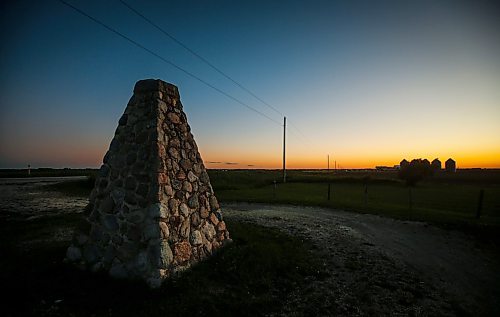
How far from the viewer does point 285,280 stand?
283 inches

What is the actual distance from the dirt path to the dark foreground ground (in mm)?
39

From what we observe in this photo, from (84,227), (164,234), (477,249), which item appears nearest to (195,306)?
(164,234)

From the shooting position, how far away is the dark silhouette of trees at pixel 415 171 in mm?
51391

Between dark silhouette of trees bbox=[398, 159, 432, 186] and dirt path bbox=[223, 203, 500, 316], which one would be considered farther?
dark silhouette of trees bbox=[398, 159, 432, 186]

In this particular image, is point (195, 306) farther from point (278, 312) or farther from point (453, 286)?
point (453, 286)

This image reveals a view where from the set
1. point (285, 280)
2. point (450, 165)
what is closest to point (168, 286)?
point (285, 280)

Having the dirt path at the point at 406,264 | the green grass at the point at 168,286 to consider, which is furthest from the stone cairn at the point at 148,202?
the dirt path at the point at 406,264

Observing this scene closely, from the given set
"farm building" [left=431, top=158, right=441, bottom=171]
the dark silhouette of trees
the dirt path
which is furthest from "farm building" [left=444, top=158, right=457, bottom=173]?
the dirt path

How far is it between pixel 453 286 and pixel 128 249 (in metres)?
9.12

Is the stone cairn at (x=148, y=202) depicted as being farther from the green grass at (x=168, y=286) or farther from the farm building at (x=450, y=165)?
the farm building at (x=450, y=165)

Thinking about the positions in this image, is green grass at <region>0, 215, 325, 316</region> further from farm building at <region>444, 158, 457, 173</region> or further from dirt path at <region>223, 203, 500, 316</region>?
farm building at <region>444, 158, 457, 173</region>

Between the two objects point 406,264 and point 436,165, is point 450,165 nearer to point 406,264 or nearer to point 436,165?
point 436,165

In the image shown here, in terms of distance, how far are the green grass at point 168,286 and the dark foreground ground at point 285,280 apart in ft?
0.08

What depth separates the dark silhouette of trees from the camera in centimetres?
5139
